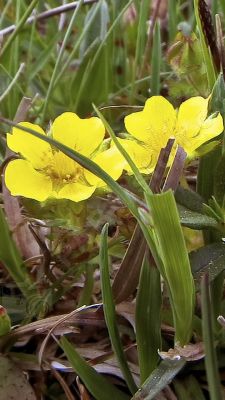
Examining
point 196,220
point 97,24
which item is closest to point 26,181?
point 196,220

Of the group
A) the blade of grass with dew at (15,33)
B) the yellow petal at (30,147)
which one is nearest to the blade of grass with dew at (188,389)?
the yellow petal at (30,147)

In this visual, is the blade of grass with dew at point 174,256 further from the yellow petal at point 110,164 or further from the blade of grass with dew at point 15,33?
the blade of grass with dew at point 15,33

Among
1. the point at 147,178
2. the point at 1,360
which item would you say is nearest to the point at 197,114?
the point at 147,178

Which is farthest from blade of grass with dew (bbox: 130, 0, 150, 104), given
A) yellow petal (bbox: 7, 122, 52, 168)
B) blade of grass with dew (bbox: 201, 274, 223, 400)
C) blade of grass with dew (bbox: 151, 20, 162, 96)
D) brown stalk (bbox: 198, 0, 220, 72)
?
blade of grass with dew (bbox: 201, 274, 223, 400)

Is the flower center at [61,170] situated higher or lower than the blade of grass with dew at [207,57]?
lower

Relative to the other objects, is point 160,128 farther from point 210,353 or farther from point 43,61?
point 43,61

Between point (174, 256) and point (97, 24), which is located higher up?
point (97, 24)

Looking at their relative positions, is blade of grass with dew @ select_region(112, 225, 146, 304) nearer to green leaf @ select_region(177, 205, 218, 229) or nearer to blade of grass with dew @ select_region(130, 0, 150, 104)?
green leaf @ select_region(177, 205, 218, 229)
